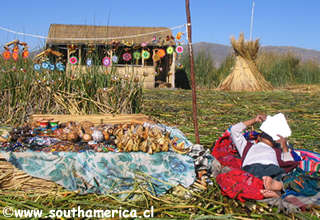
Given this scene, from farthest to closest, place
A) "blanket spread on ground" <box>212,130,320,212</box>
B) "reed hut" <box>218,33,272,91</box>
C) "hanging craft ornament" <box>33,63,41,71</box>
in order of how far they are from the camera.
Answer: "reed hut" <box>218,33,272,91</box> < "hanging craft ornament" <box>33,63,41,71</box> < "blanket spread on ground" <box>212,130,320,212</box>

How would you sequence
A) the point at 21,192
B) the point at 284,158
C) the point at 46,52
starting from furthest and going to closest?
the point at 46,52
the point at 284,158
the point at 21,192

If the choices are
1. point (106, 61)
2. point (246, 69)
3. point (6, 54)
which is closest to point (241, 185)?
point (106, 61)

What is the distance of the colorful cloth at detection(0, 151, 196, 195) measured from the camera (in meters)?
2.52

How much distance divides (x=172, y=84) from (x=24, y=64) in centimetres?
913

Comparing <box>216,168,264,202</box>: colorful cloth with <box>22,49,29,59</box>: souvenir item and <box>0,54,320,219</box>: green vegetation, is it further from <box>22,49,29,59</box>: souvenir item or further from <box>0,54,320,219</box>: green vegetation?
<box>22,49,29,59</box>: souvenir item

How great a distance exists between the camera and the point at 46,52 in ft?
13.9

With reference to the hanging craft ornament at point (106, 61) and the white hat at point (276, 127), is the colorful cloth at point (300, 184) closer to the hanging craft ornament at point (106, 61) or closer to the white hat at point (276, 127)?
the white hat at point (276, 127)

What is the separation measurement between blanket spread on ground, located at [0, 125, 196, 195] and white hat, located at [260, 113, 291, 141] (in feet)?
2.33

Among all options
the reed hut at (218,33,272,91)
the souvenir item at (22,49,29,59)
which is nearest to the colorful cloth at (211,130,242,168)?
the souvenir item at (22,49,29,59)

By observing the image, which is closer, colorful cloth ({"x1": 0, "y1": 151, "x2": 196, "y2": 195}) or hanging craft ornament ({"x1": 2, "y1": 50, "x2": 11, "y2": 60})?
colorful cloth ({"x1": 0, "y1": 151, "x2": 196, "y2": 195})

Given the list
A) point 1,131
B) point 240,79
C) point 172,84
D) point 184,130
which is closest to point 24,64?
point 1,131

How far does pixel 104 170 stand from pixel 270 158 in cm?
132

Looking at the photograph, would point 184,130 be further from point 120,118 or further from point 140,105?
point 120,118

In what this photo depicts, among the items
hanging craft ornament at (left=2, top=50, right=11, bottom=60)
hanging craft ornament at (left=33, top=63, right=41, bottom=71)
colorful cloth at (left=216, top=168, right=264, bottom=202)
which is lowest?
colorful cloth at (left=216, top=168, right=264, bottom=202)
